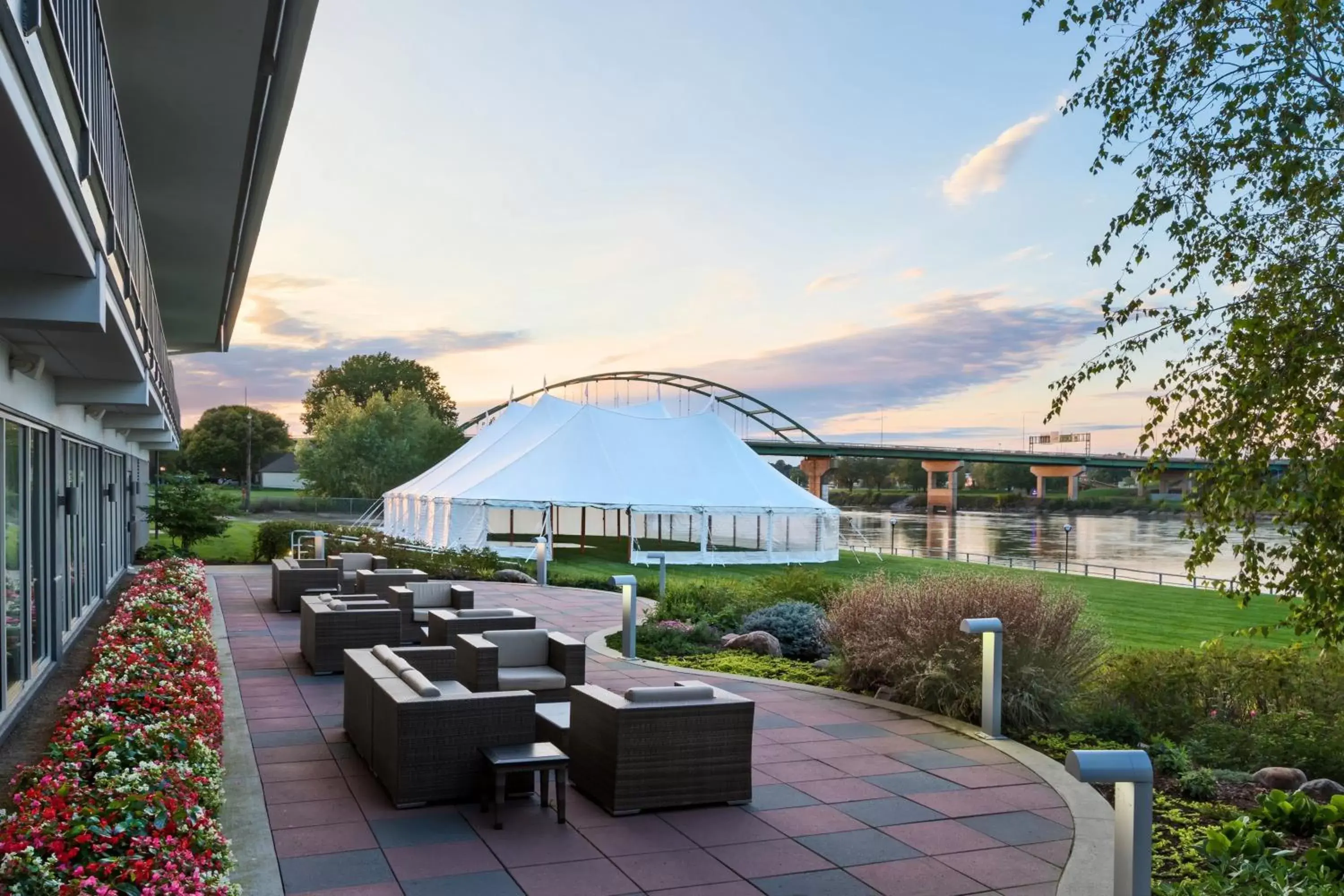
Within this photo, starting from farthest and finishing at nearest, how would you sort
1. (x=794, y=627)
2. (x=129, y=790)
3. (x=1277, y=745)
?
(x=794, y=627) → (x=1277, y=745) → (x=129, y=790)

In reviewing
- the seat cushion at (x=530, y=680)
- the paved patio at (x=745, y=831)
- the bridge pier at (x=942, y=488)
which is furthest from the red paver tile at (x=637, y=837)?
the bridge pier at (x=942, y=488)

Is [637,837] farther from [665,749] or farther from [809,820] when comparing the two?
[809,820]

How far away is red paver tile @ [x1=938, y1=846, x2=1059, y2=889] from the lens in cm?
520

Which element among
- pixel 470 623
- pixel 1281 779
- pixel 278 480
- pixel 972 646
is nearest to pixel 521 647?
pixel 470 623

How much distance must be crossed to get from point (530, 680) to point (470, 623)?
1.74m

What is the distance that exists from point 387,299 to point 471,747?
3444cm

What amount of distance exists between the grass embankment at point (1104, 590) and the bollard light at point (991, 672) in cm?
189

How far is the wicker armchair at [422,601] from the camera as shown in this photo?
12070 millimetres

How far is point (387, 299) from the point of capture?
126ft

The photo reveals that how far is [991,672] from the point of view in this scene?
8039mm

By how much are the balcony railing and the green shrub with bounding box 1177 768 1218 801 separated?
722 cm

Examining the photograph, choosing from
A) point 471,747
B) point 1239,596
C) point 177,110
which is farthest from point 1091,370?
point 177,110

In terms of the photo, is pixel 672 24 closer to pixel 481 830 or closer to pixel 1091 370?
pixel 1091 370

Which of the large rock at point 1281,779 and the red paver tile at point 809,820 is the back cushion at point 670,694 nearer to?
the red paver tile at point 809,820
